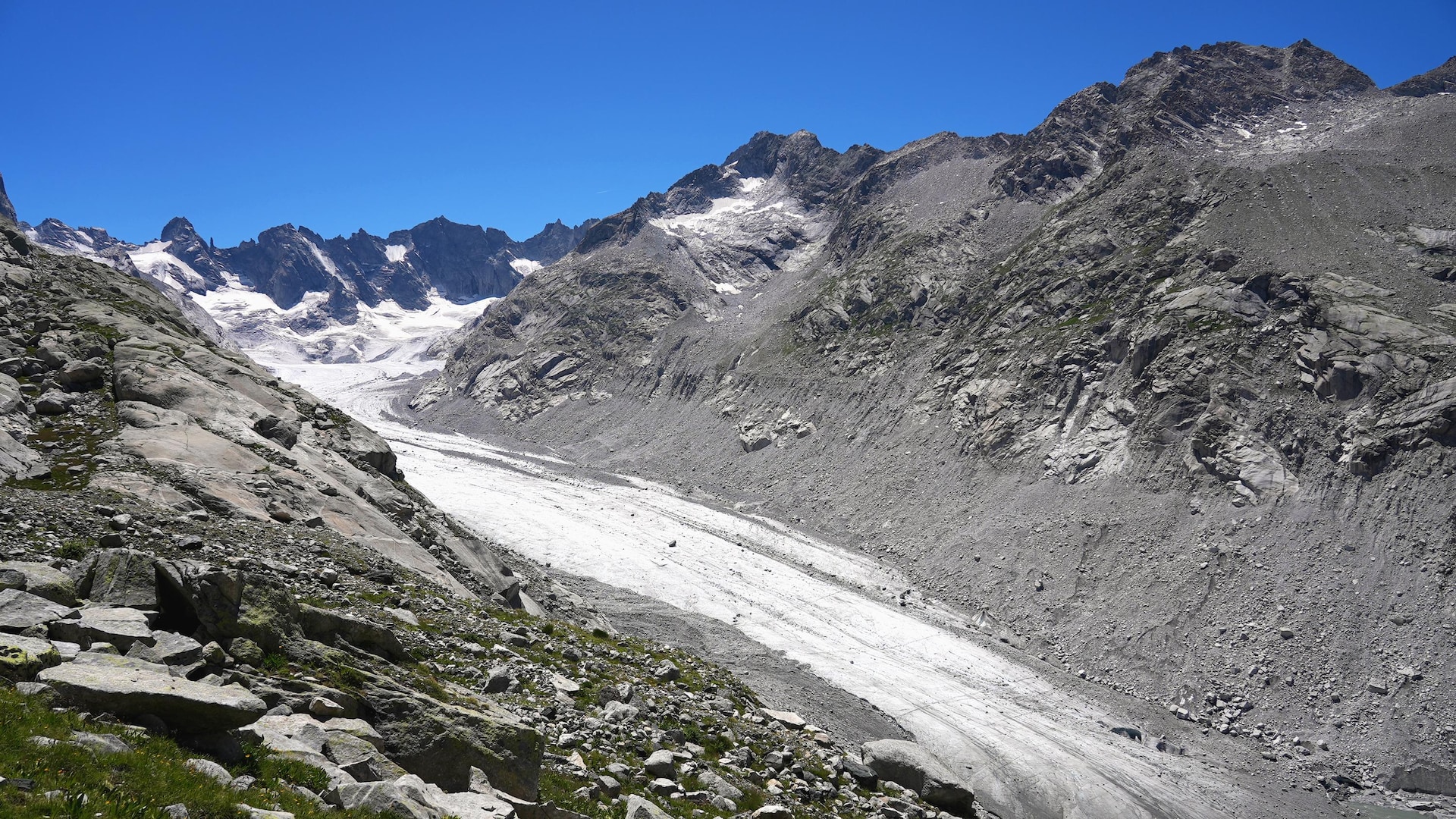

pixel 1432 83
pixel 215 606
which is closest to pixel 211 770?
pixel 215 606

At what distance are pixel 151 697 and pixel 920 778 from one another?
61.3 ft

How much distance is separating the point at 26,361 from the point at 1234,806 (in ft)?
170

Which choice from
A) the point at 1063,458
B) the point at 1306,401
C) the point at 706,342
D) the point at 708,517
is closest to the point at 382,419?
the point at 706,342

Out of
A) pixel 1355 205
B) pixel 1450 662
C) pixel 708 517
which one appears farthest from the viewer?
pixel 708 517

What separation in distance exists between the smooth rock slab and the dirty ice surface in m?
32.1

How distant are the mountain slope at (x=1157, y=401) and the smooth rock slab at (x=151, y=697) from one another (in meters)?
44.1

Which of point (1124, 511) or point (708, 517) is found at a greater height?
point (1124, 511)

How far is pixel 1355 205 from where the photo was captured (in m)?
70.2

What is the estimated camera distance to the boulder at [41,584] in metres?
11.6

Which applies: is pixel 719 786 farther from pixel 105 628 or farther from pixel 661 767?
pixel 105 628

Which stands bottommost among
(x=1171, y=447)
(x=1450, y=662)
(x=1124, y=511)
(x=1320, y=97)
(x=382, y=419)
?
(x=382, y=419)

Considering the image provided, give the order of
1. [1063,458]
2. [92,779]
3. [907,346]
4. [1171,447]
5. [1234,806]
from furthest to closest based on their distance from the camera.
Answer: [907,346]
[1063,458]
[1171,447]
[1234,806]
[92,779]

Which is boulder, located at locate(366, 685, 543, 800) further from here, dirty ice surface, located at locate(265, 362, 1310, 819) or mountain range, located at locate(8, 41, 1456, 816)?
dirty ice surface, located at locate(265, 362, 1310, 819)

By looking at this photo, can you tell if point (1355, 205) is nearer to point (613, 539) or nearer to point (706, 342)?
point (613, 539)
